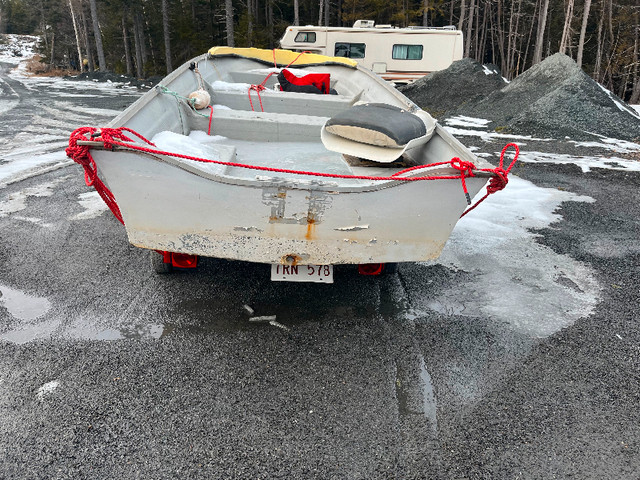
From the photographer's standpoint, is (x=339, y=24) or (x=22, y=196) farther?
(x=339, y=24)

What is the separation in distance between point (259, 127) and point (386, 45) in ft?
45.2

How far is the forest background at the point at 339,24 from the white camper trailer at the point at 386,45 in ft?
11.3

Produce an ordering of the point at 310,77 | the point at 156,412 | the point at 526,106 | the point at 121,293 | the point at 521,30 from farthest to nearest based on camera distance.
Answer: the point at 521,30 < the point at 526,106 < the point at 310,77 < the point at 121,293 < the point at 156,412

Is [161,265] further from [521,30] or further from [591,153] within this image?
[521,30]

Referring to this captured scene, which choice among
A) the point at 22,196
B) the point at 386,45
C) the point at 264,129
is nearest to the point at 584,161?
the point at 264,129

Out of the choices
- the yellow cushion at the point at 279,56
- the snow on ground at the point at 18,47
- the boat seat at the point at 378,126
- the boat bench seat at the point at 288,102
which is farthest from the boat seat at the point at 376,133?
the snow on ground at the point at 18,47

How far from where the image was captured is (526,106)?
11.1 meters

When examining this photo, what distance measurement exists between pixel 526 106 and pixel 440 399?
34.6 feet

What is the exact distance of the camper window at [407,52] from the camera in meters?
17.0

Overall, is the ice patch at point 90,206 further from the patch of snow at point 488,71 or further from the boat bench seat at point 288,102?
the patch of snow at point 488,71

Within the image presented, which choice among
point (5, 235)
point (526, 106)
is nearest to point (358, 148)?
point (5, 235)

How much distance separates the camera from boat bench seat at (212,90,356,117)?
6.12 m

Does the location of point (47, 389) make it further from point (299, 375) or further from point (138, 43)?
point (138, 43)

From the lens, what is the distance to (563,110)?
34.7 ft
